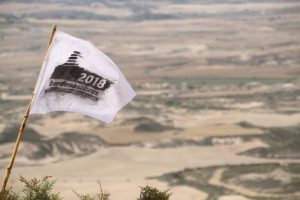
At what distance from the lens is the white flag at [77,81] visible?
9.43 meters

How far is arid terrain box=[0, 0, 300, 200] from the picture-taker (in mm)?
37125

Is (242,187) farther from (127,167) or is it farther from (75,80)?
(75,80)

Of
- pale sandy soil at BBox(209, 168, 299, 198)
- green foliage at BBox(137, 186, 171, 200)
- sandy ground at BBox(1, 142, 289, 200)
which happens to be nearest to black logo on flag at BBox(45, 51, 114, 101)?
green foliage at BBox(137, 186, 171, 200)

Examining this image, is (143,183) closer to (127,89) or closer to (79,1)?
(127,89)

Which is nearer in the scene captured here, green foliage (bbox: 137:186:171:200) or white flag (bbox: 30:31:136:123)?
white flag (bbox: 30:31:136:123)

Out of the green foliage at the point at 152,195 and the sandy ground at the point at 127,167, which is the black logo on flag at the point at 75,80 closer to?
the green foliage at the point at 152,195

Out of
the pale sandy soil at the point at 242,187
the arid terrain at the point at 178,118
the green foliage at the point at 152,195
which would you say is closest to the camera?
the green foliage at the point at 152,195

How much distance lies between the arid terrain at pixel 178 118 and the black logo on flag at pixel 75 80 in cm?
1556

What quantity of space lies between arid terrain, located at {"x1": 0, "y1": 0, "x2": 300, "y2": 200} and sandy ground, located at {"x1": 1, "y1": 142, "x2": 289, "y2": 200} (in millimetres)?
62

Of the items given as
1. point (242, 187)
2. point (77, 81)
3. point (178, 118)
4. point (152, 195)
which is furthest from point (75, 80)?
point (178, 118)

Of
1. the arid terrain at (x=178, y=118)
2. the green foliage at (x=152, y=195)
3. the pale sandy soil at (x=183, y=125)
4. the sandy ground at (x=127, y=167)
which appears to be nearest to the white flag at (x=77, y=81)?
the green foliage at (x=152, y=195)

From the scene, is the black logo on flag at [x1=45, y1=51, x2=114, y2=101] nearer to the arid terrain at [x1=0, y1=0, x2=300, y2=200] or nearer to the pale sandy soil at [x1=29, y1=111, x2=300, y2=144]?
the arid terrain at [x1=0, y1=0, x2=300, y2=200]

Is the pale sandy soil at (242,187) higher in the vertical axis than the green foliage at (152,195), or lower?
higher

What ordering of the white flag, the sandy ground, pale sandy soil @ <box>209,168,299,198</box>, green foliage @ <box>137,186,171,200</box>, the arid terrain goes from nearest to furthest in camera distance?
the white flag → green foliage @ <box>137,186,171,200</box> → pale sandy soil @ <box>209,168,299,198</box> → the sandy ground → the arid terrain
